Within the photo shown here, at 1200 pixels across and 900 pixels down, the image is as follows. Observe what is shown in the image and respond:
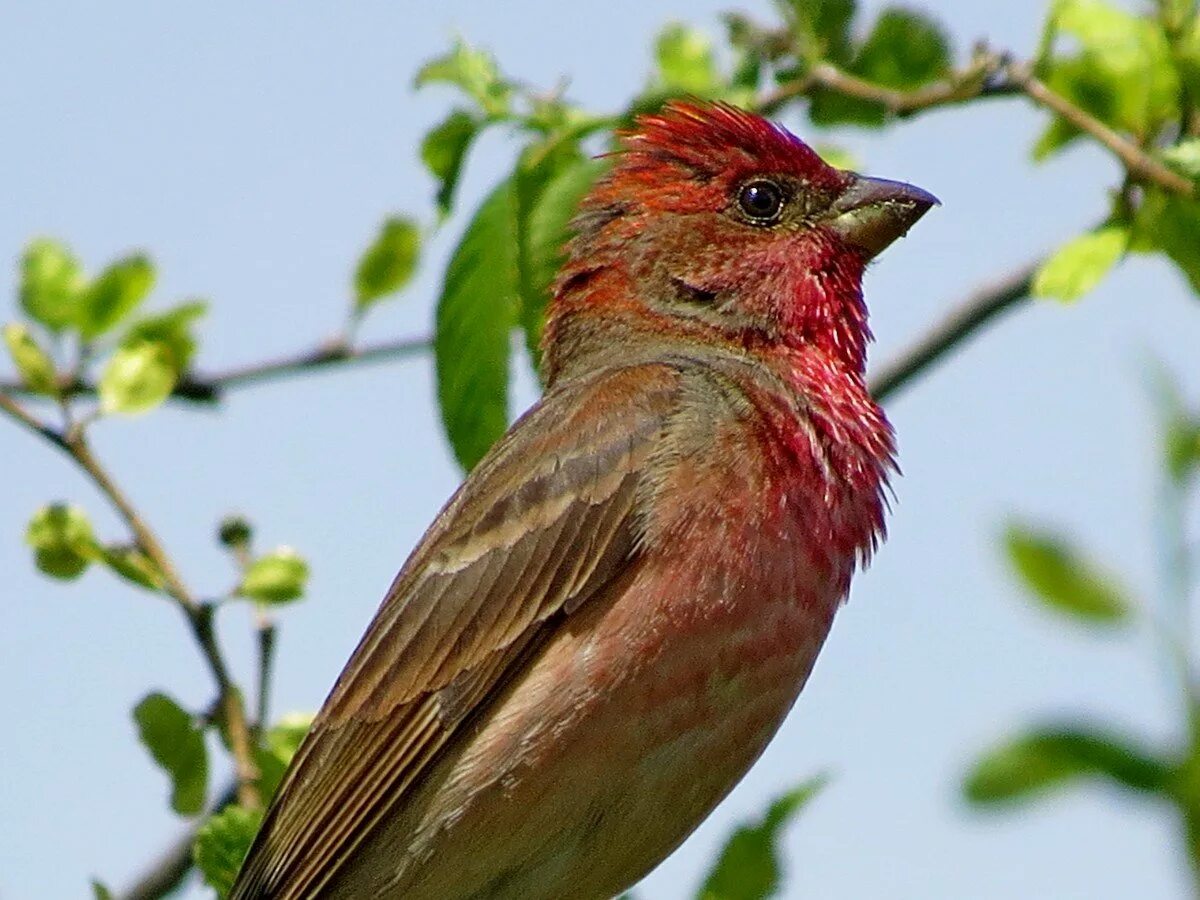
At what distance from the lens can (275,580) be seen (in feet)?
15.9

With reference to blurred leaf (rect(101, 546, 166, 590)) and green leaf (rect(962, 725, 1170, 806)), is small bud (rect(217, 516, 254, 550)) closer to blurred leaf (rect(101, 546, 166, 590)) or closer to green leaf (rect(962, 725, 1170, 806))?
blurred leaf (rect(101, 546, 166, 590))

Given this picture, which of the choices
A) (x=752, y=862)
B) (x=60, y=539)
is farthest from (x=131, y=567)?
(x=752, y=862)

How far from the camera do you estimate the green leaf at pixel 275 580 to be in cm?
484

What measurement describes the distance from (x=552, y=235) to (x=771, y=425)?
820 millimetres

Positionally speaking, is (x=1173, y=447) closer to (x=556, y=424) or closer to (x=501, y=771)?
(x=501, y=771)

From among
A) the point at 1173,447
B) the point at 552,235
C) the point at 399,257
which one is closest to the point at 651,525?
the point at 552,235

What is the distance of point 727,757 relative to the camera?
4.93m

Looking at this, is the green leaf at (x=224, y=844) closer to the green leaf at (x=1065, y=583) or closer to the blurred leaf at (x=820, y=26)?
the blurred leaf at (x=820, y=26)

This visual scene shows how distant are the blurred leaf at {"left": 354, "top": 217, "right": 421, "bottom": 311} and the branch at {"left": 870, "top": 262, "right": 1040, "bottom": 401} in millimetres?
1633

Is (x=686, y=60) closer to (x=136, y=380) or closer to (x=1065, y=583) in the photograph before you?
(x=136, y=380)

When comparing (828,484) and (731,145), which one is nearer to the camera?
(828,484)

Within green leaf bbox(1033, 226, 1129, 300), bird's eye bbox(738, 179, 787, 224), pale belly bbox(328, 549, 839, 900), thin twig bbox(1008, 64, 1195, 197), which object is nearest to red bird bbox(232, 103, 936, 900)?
pale belly bbox(328, 549, 839, 900)

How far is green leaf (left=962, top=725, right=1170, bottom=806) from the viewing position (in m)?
1.35

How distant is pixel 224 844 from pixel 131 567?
778 millimetres
